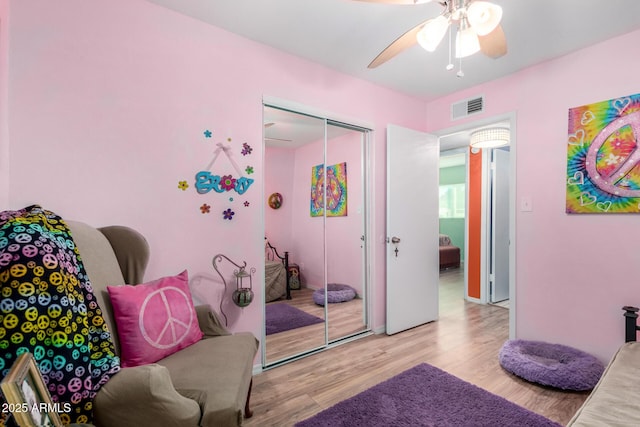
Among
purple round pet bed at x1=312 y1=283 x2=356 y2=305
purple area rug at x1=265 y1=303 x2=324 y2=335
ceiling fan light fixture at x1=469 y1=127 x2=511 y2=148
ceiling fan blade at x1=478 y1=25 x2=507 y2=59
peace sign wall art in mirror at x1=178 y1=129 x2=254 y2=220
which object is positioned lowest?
purple area rug at x1=265 y1=303 x2=324 y2=335

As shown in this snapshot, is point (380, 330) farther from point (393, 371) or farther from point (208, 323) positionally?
point (208, 323)

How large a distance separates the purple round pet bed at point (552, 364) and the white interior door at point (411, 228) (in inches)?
36.2

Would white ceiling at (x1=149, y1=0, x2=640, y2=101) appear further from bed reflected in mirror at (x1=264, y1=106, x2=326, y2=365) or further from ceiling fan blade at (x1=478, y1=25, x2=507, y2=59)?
bed reflected in mirror at (x1=264, y1=106, x2=326, y2=365)

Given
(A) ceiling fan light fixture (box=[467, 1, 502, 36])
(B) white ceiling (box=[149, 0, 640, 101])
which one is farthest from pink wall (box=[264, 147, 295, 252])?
(A) ceiling fan light fixture (box=[467, 1, 502, 36])

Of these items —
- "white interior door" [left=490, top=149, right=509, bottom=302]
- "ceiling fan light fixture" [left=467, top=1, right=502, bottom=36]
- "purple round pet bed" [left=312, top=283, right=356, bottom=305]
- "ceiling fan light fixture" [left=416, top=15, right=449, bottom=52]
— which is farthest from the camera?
"white interior door" [left=490, top=149, right=509, bottom=302]

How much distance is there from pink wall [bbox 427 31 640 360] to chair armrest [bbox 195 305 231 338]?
2.55 metres

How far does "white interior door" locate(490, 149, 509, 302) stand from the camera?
13.6ft

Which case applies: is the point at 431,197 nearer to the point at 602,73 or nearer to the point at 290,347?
the point at 602,73

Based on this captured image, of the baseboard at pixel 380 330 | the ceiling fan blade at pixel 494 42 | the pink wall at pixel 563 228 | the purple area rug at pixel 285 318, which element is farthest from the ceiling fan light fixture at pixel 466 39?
the purple area rug at pixel 285 318

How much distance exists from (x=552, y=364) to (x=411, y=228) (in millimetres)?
1537

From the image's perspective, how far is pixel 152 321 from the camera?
1.47 metres

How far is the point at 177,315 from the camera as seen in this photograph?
158cm

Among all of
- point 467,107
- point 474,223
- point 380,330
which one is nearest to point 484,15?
point 467,107

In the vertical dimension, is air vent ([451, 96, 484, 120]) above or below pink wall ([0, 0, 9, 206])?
above
